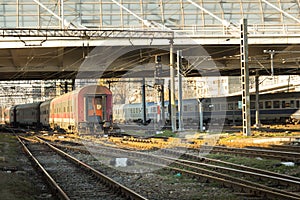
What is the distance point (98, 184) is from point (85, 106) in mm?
18175

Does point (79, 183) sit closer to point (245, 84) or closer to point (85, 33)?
point (85, 33)

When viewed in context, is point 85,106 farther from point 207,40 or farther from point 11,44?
point 207,40

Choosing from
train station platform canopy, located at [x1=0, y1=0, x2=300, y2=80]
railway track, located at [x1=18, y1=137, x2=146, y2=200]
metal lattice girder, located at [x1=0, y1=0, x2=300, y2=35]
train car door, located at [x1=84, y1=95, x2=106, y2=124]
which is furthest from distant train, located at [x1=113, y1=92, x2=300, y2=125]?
railway track, located at [x1=18, y1=137, x2=146, y2=200]

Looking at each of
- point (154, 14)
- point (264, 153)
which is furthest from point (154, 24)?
point (264, 153)

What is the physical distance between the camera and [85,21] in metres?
34.2

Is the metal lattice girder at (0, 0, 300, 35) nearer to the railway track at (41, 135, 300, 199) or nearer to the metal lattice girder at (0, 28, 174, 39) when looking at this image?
the metal lattice girder at (0, 28, 174, 39)

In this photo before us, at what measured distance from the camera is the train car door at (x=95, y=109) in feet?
96.8

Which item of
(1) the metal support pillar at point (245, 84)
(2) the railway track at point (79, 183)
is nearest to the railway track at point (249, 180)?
(2) the railway track at point (79, 183)

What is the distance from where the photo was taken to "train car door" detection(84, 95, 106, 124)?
Result: 96.8 ft

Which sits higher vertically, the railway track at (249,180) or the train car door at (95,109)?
the train car door at (95,109)

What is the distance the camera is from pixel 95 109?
29.9 meters

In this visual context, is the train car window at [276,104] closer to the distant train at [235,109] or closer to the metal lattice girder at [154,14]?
the distant train at [235,109]

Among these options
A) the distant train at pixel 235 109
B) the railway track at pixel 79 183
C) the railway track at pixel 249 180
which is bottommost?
the railway track at pixel 79 183

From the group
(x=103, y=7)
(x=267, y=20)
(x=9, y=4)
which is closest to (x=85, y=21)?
(x=103, y=7)
